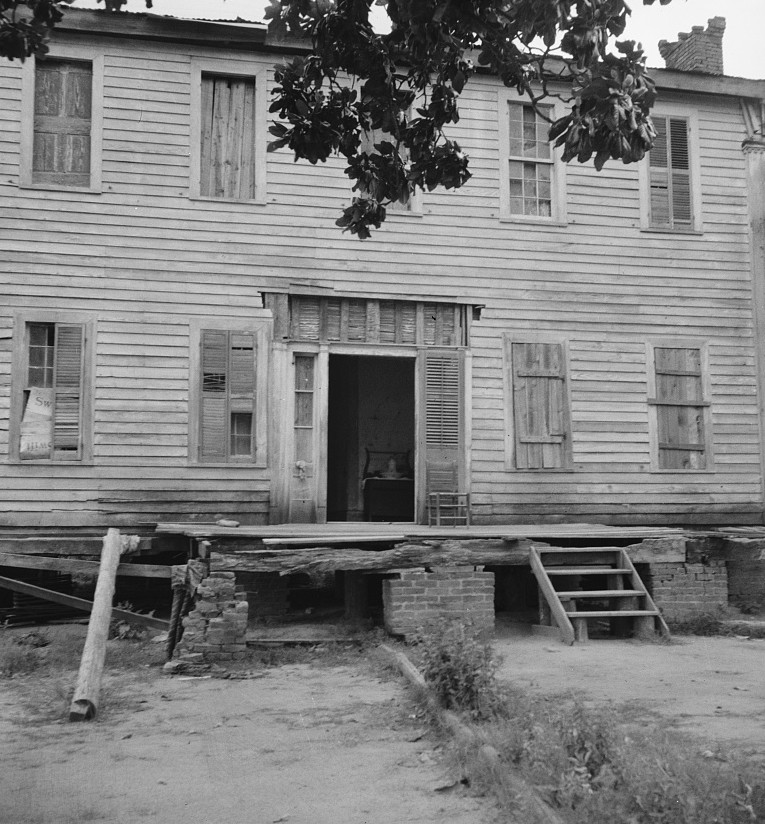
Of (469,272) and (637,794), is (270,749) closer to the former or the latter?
(637,794)

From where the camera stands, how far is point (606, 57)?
518cm

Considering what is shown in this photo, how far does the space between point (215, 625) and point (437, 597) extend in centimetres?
234

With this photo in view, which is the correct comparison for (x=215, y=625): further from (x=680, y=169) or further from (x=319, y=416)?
(x=680, y=169)

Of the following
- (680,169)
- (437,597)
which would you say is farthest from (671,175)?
(437,597)

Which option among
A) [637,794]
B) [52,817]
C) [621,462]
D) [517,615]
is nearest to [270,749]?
[52,817]

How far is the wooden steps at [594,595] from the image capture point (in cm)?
959

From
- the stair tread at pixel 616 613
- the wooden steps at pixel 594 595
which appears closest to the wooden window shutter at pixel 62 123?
the wooden steps at pixel 594 595

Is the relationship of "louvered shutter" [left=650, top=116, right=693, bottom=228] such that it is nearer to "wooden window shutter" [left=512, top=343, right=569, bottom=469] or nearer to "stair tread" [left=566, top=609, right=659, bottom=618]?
"wooden window shutter" [left=512, top=343, right=569, bottom=469]

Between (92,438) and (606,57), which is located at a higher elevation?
(606,57)

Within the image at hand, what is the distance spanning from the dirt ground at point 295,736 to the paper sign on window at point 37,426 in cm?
353

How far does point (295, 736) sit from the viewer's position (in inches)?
248

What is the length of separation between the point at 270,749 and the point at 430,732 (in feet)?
3.47

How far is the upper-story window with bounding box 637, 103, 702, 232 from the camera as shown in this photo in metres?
13.2

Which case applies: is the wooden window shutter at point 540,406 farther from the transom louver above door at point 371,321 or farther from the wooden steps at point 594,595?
the wooden steps at point 594,595
